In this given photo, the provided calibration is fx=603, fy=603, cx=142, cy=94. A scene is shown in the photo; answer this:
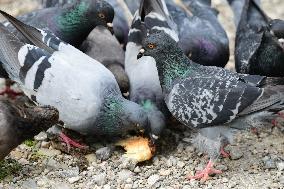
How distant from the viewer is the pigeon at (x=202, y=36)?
268 inches

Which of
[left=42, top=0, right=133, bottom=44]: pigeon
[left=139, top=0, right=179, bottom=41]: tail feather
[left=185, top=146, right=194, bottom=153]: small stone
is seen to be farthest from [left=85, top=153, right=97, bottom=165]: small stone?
[left=42, top=0, right=133, bottom=44]: pigeon

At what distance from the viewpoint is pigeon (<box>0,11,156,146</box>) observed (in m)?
5.86

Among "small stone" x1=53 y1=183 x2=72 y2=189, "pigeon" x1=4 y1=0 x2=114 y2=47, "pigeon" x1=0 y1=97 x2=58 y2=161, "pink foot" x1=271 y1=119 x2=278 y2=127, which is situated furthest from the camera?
"pigeon" x1=4 y1=0 x2=114 y2=47

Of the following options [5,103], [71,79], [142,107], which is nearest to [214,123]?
[142,107]

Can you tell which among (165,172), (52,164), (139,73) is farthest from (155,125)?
(52,164)

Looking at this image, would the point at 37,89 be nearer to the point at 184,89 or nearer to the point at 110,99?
the point at 110,99

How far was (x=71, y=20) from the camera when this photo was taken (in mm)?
6820

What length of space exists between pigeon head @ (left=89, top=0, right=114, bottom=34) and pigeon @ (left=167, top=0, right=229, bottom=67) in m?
0.85

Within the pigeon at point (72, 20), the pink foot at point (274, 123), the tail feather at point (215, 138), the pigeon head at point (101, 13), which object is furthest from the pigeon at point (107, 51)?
the pink foot at point (274, 123)

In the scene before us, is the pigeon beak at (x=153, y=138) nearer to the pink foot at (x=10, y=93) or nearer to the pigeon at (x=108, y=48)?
the pigeon at (x=108, y=48)

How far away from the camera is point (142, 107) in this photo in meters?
6.05

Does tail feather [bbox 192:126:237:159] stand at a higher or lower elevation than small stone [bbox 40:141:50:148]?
higher

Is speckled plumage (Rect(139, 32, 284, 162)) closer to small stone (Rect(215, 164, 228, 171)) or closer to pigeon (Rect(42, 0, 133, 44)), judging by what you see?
small stone (Rect(215, 164, 228, 171))

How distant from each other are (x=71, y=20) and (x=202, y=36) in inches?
58.9
